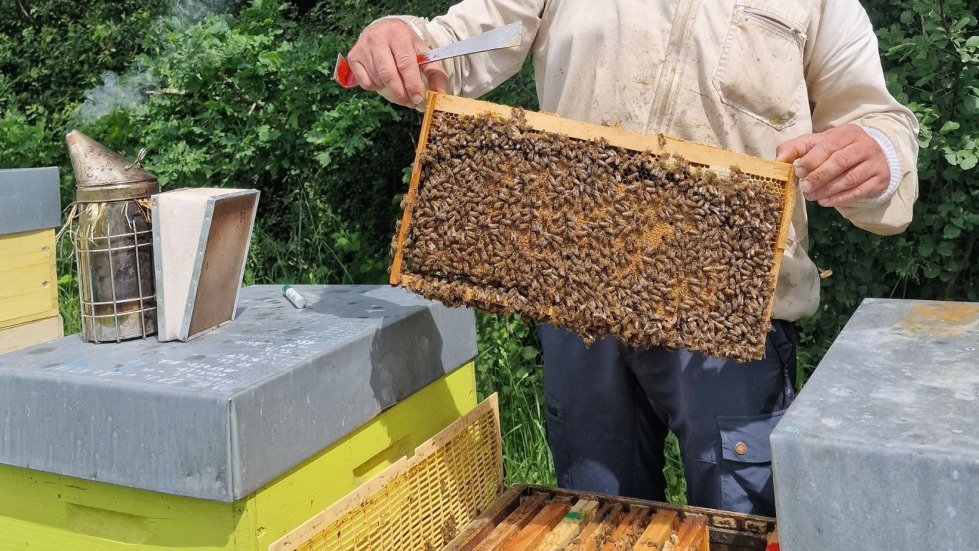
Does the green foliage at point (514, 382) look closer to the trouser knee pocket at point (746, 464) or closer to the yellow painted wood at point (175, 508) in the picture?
the trouser knee pocket at point (746, 464)

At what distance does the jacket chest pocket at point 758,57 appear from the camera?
2.10m

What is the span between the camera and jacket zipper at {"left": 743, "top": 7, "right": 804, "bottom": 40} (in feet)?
6.89

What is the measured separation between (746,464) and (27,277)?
7.97ft

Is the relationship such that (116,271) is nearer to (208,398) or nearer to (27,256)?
(208,398)

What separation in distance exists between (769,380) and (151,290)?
156 centimetres

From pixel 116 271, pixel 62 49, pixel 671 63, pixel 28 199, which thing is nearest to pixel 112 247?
pixel 116 271

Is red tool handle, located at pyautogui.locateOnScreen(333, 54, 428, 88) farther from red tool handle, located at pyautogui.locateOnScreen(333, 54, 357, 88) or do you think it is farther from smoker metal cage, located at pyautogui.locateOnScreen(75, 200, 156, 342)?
smoker metal cage, located at pyautogui.locateOnScreen(75, 200, 156, 342)

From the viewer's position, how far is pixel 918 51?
132 inches

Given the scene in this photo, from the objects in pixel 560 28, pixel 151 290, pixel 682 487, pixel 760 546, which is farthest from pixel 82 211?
pixel 682 487

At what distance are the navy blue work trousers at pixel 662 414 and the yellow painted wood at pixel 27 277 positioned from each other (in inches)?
71.6

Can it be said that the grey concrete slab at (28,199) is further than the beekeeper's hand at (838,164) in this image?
Yes

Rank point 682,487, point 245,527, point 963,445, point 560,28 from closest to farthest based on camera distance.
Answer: point 963,445 < point 245,527 < point 560,28 < point 682,487

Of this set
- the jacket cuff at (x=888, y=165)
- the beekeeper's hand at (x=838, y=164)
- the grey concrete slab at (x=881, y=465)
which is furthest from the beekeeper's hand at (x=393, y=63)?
the grey concrete slab at (x=881, y=465)

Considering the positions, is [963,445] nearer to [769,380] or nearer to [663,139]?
[663,139]
